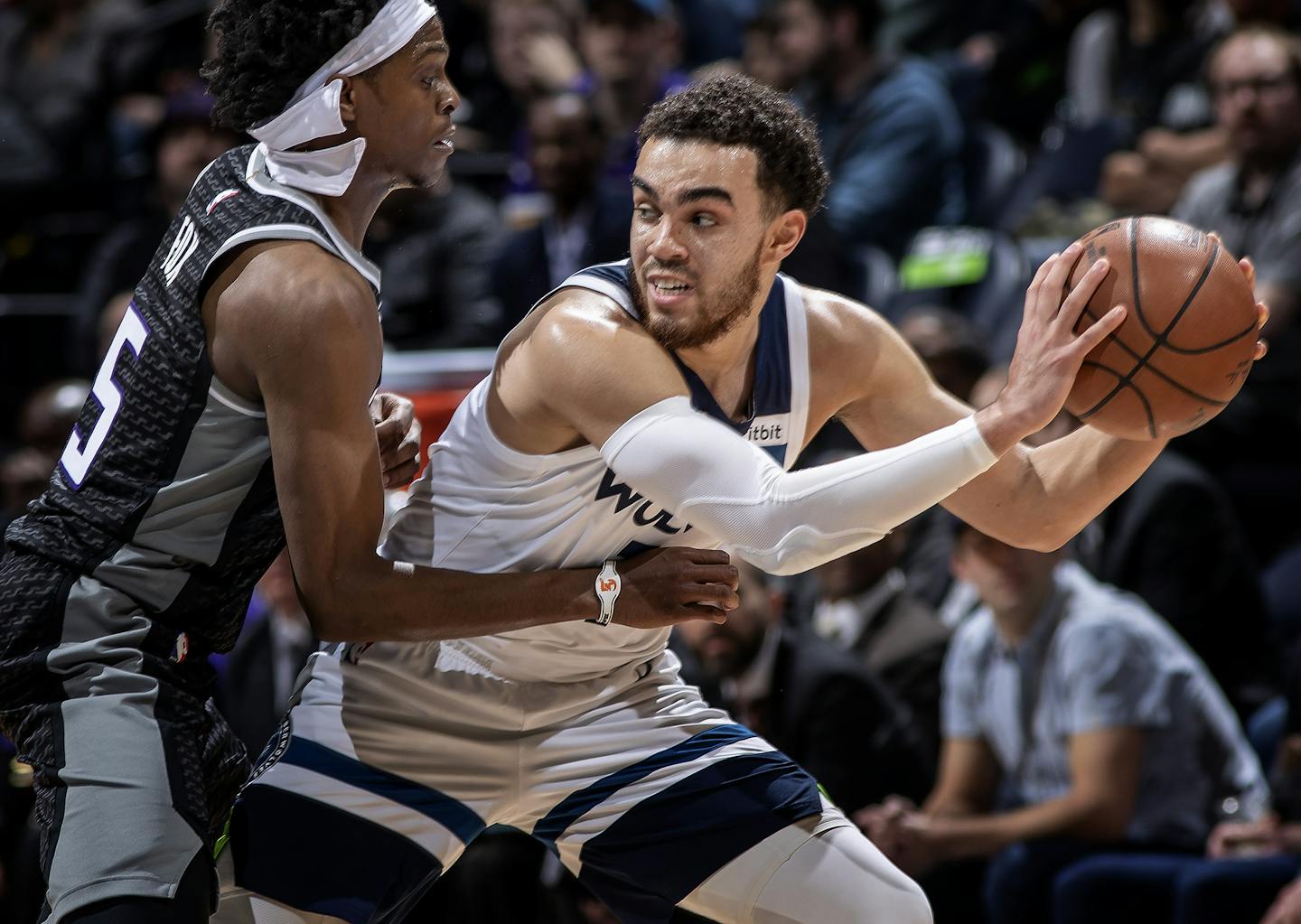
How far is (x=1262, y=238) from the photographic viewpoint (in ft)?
21.5

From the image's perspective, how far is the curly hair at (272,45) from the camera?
121 inches

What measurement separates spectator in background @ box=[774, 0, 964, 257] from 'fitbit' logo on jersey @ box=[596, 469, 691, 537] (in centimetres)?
474

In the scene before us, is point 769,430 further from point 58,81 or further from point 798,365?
point 58,81

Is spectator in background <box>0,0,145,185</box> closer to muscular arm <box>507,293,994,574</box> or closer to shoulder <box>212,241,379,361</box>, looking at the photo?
shoulder <box>212,241,379,361</box>

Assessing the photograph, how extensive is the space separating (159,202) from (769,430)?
5904 millimetres

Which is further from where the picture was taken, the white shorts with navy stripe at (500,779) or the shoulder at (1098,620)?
the shoulder at (1098,620)

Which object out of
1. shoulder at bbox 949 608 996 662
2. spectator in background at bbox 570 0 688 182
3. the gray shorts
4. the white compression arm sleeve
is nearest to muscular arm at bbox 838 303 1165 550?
the white compression arm sleeve

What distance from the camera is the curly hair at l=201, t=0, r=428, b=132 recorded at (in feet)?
10.1

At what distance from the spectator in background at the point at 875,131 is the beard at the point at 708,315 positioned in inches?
184

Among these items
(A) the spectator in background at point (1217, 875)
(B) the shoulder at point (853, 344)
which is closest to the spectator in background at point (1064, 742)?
(A) the spectator in background at point (1217, 875)

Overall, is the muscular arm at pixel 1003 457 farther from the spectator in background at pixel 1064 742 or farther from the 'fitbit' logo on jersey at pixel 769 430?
the spectator in background at pixel 1064 742

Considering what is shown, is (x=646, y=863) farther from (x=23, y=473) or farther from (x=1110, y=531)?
(x=23, y=473)

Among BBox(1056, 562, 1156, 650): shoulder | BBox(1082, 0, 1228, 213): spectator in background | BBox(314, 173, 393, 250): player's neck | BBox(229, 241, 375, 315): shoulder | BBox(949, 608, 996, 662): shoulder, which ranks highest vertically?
BBox(314, 173, 393, 250): player's neck

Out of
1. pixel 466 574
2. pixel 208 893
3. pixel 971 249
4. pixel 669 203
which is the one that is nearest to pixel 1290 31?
pixel 971 249
